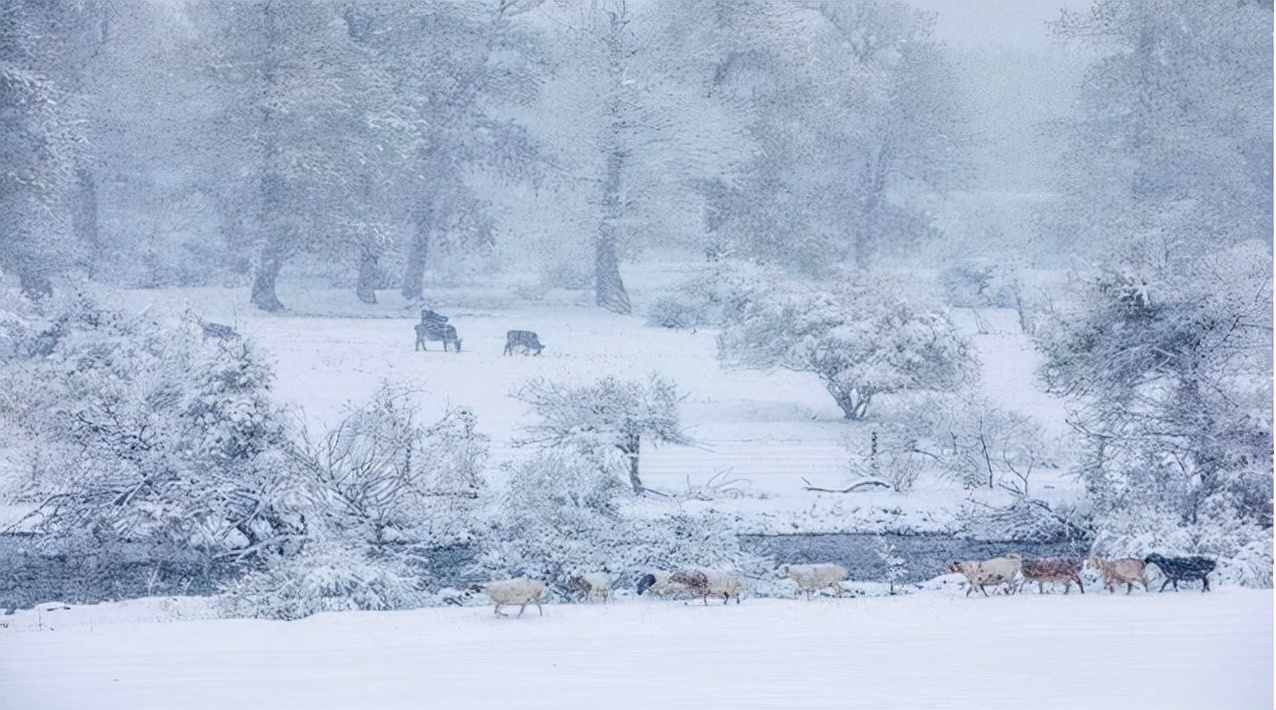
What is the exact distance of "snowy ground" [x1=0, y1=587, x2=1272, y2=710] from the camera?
5.45m

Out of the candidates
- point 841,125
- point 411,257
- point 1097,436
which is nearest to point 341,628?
point 411,257

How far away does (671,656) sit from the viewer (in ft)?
19.1

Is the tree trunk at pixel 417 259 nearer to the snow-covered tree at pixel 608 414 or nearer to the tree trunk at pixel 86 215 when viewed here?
the snow-covered tree at pixel 608 414

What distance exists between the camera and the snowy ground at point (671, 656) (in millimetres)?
5449

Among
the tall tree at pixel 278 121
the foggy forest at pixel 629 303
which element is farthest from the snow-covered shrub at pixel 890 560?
the tall tree at pixel 278 121

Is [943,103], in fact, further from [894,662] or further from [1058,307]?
[894,662]

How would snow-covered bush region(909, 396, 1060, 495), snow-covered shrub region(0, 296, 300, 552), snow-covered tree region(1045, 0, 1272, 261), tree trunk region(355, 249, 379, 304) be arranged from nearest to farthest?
snow-covered shrub region(0, 296, 300, 552) → tree trunk region(355, 249, 379, 304) → snow-covered bush region(909, 396, 1060, 495) → snow-covered tree region(1045, 0, 1272, 261)

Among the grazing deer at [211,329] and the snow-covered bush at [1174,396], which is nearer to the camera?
the grazing deer at [211,329]

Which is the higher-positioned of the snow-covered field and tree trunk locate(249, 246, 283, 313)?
tree trunk locate(249, 246, 283, 313)

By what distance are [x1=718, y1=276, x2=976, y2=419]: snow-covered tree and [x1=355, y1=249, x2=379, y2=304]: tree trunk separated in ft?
5.51

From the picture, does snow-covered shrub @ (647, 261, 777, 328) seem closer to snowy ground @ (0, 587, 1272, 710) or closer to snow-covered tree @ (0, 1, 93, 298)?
snowy ground @ (0, 587, 1272, 710)

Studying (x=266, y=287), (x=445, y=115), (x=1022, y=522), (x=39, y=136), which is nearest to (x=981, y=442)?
(x=1022, y=522)

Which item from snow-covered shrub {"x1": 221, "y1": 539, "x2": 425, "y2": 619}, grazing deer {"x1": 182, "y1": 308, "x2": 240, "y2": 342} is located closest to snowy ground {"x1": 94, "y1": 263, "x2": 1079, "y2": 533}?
grazing deer {"x1": 182, "y1": 308, "x2": 240, "y2": 342}

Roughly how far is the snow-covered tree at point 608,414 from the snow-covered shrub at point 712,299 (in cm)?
30
